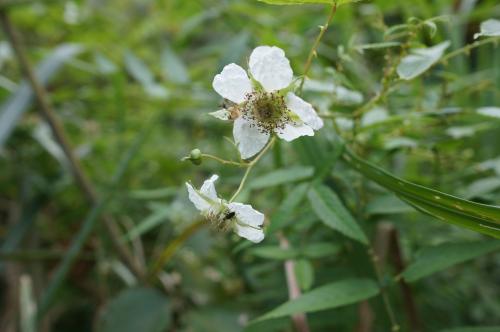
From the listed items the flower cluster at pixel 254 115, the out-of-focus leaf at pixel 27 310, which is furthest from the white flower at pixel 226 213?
the out-of-focus leaf at pixel 27 310

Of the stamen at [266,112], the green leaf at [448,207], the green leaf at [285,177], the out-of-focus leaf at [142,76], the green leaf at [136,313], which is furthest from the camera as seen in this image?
the out-of-focus leaf at [142,76]

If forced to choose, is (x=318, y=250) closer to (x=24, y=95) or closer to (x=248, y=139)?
(x=248, y=139)

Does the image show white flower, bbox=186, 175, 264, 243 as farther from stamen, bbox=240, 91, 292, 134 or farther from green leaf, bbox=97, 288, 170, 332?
green leaf, bbox=97, 288, 170, 332

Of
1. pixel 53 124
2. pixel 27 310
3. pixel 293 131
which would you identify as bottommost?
pixel 293 131

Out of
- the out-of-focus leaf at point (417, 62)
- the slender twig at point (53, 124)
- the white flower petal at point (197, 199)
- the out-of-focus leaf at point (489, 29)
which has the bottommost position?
the white flower petal at point (197, 199)

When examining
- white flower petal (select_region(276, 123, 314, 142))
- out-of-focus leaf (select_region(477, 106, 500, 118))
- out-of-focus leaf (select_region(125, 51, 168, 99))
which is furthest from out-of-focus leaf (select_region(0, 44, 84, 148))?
out-of-focus leaf (select_region(477, 106, 500, 118))

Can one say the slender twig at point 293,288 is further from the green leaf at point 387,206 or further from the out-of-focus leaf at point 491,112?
the out-of-focus leaf at point 491,112

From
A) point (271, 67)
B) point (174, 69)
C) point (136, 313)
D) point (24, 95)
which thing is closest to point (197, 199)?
point (271, 67)

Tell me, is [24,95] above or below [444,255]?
above
